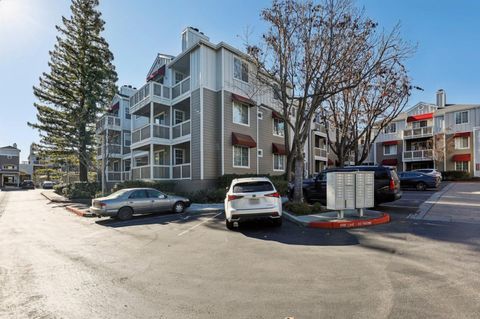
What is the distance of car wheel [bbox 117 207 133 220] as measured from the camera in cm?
1257

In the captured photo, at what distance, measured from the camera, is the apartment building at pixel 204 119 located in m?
18.4

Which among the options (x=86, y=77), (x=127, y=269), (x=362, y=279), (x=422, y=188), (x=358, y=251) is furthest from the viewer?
(x=86, y=77)

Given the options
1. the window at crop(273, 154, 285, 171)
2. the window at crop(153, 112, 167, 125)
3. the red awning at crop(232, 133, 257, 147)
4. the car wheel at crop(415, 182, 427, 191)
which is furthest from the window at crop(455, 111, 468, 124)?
the window at crop(153, 112, 167, 125)

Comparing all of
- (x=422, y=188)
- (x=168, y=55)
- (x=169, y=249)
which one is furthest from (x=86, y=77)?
(x=422, y=188)

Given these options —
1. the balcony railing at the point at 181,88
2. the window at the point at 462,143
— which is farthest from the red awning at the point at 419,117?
the balcony railing at the point at 181,88

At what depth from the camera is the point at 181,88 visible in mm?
20047

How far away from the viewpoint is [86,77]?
2594 cm

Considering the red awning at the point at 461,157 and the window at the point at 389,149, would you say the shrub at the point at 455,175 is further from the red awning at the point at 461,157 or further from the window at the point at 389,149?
the window at the point at 389,149

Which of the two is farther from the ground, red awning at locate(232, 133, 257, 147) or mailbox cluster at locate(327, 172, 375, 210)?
red awning at locate(232, 133, 257, 147)

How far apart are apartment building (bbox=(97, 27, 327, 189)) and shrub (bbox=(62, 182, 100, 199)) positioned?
569 cm

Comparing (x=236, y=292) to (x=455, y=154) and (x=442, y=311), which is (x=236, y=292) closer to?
(x=442, y=311)

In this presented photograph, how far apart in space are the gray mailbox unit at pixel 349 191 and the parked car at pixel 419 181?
1623 centimetres

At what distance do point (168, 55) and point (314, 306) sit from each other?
23.9m

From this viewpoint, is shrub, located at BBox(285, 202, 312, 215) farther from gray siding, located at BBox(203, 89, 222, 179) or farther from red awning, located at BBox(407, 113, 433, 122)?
red awning, located at BBox(407, 113, 433, 122)
